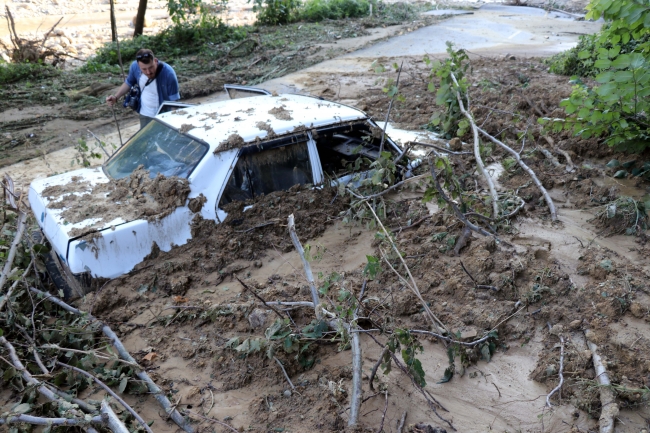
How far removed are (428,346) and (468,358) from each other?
0.31m

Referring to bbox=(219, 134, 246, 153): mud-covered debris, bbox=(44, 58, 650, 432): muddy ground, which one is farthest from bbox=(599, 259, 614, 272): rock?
bbox=(219, 134, 246, 153): mud-covered debris

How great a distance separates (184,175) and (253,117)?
954 mm

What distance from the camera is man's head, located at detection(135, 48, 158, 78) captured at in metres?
6.47

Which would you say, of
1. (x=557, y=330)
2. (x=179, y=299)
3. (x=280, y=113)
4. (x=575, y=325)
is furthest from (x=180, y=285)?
(x=575, y=325)

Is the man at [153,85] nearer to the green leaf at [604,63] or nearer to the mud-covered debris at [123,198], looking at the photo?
the mud-covered debris at [123,198]

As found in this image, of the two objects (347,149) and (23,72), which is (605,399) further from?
(23,72)

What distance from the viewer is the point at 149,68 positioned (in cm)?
658

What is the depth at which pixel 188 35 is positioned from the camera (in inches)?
622

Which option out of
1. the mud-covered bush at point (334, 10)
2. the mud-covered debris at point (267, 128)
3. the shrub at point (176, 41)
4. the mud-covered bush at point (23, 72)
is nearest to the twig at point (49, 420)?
the mud-covered debris at point (267, 128)

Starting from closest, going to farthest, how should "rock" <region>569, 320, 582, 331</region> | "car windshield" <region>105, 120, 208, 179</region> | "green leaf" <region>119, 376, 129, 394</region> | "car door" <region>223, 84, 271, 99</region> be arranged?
1. "green leaf" <region>119, 376, 129, 394</region>
2. "rock" <region>569, 320, 582, 331</region>
3. "car windshield" <region>105, 120, 208, 179</region>
4. "car door" <region>223, 84, 271, 99</region>

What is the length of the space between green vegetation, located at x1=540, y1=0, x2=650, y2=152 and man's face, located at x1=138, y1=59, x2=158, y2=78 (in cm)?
463

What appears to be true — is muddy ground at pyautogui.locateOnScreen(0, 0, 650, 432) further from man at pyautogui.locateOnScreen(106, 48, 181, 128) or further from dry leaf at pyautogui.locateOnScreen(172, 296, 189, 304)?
man at pyautogui.locateOnScreen(106, 48, 181, 128)

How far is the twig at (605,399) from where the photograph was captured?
305 cm

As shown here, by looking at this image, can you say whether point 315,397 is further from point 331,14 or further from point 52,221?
point 331,14
